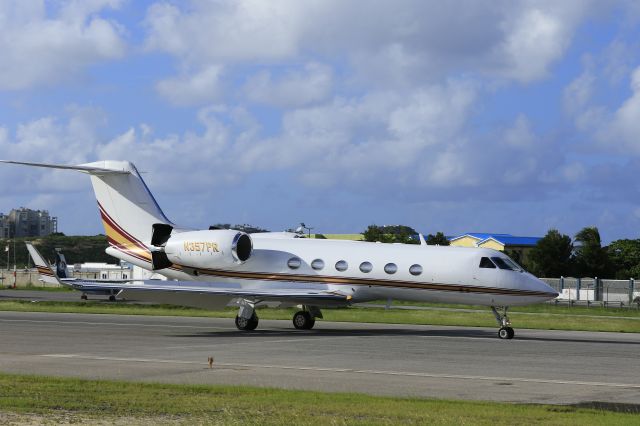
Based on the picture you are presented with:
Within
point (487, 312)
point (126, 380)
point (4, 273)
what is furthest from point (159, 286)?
point (4, 273)

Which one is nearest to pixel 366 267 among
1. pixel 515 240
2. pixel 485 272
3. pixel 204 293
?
pixel 485 272

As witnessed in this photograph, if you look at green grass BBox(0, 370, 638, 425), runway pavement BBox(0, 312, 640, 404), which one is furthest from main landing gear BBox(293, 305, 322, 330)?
green grass BBox(0, 370, 638, 425)

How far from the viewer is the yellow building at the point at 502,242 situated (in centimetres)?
10800

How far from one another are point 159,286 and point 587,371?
14686 millimetres

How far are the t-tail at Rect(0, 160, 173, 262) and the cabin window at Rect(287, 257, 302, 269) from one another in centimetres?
526

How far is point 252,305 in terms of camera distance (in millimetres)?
30531

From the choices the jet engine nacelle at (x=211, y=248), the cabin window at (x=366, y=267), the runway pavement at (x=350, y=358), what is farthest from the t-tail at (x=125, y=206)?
the cabin window at (x=366, y=267)

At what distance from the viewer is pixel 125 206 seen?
3397 cm

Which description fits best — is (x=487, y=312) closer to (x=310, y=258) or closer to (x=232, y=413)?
(x=310, y=258)

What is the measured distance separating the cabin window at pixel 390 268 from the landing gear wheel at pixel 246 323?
444cm

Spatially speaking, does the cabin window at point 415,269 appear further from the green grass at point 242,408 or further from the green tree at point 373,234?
the green tree at point 373,234

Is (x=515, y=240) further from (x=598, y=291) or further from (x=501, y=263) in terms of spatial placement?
(x=501, y=263)

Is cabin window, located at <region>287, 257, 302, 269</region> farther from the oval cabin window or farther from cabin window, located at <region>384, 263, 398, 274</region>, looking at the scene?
the oval cabin window

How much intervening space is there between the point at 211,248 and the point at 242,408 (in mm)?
19353
